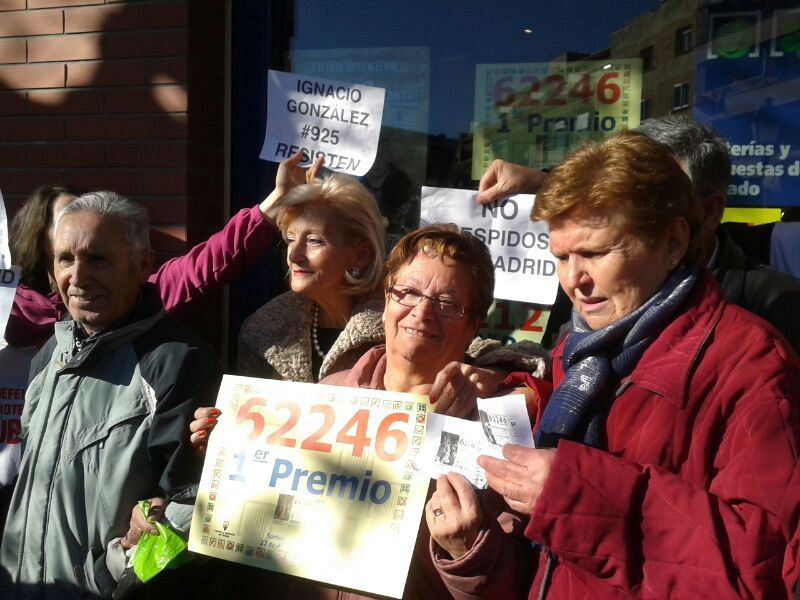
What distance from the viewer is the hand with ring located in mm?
1845

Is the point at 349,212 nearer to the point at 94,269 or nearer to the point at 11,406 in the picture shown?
the point at 94,269

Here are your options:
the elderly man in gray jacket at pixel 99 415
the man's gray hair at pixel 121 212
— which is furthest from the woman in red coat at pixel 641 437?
the man's gray hair at pixel 121 212

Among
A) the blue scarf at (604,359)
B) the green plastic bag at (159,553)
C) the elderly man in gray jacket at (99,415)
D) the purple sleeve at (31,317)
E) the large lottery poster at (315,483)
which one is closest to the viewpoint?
the blue scarf at (604,359)

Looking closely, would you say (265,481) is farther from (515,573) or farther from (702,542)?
(702,542)

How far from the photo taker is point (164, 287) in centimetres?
319

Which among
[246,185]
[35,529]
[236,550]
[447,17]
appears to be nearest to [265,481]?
[236,550]

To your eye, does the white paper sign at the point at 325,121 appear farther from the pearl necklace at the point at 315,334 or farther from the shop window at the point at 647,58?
the shop window at the point at 647,58

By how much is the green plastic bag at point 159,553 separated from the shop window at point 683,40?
8.97ft

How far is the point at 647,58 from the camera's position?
348cm

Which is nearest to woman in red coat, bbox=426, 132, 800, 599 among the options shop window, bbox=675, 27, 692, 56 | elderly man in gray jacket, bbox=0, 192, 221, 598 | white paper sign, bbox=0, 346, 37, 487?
elderly man in gray jacket, bbox=0, 192, 221, 598

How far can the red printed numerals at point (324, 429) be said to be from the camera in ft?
6.86

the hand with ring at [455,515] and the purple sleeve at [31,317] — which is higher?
the purple sleeve at [31,317]

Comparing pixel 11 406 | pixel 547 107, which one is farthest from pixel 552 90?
pixel 11 406

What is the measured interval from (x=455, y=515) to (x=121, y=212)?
1.57 meters
